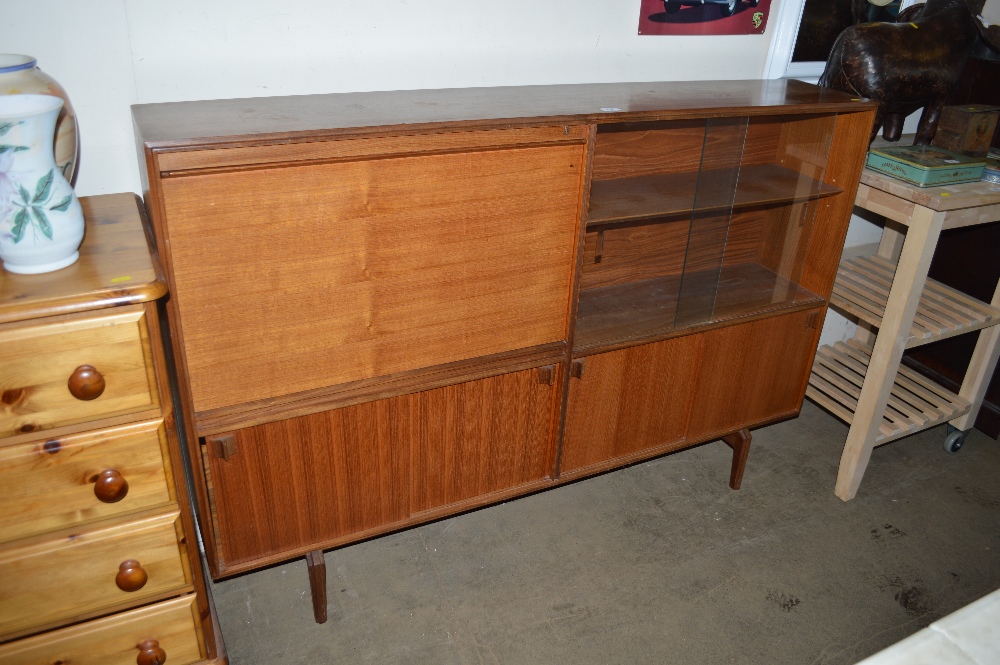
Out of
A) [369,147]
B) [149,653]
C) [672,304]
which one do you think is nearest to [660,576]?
[672,304]

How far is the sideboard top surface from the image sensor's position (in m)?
1.52

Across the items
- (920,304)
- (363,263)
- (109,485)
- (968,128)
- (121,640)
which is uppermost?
(968,128)

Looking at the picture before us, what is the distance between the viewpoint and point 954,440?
288cm

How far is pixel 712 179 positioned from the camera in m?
2.15

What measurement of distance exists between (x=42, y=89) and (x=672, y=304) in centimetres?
170

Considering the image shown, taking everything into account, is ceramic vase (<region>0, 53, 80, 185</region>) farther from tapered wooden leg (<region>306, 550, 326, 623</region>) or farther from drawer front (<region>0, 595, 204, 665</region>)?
tapered wooden leg (<region>306, 550, 326, 623</region>)

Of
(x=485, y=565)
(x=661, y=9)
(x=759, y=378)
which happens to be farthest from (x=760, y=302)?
(x=485, y=565)

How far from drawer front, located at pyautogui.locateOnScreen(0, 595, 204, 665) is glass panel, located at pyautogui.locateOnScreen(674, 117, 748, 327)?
1.51 metres

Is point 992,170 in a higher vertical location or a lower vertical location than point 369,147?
lower

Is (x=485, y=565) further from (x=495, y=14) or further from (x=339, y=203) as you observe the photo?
(x=495, y=14)

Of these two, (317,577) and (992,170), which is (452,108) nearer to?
(317,577)

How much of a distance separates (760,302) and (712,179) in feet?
1.57

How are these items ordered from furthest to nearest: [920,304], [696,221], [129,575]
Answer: [920,304] → [696,221] → [129,575]

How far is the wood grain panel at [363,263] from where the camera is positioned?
1523 millimetres
